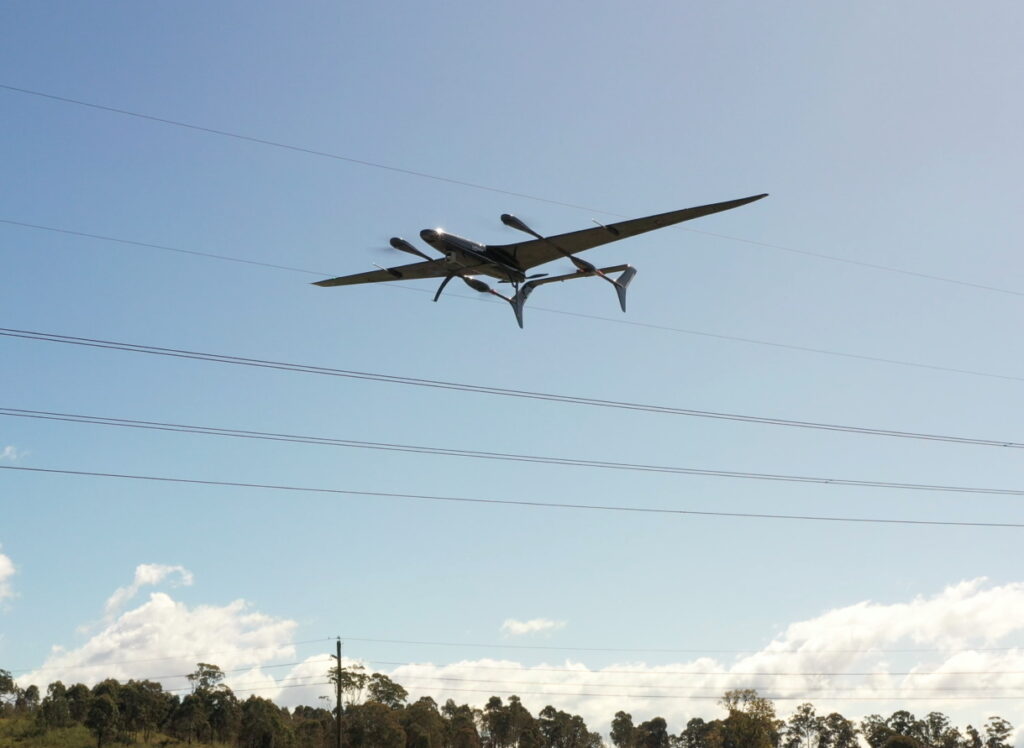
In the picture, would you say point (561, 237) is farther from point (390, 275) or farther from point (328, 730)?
point (328, 730)

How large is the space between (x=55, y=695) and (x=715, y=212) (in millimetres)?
118816

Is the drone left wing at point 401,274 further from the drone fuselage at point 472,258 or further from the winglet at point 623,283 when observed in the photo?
the winglet at point 623,283

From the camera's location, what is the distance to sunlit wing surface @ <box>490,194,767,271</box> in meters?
36.4

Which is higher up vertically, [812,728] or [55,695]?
[55,695]

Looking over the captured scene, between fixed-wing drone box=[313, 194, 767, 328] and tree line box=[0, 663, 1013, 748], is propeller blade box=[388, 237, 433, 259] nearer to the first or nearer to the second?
fixed-wing drone box=[313, 194, 767, 328]

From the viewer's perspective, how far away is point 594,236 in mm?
38344

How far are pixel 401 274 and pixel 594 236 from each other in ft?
34.6

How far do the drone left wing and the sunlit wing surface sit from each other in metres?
3.25

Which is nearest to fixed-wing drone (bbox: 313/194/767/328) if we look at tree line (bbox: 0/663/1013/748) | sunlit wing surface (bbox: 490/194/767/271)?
sunlit wing surface (bbox: 490/194/767/271)

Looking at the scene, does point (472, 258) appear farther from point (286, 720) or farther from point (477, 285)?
point (286, 720)

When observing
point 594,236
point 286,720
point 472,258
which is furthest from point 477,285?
point 286,720

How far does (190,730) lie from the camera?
11669 cm

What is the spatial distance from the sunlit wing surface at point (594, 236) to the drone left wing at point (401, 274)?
3.25m

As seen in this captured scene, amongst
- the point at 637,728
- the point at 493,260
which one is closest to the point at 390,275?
the point at 493,260
